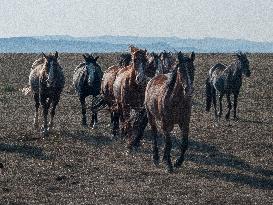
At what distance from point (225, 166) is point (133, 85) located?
11.6ft

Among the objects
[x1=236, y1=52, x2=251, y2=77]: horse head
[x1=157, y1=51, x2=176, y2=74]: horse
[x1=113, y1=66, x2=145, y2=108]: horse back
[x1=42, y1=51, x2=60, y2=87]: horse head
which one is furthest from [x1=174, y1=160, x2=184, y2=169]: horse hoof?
[x1=236, y1=52, x2=251, y2=77]: horse head

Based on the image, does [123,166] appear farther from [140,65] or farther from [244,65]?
[244,65]

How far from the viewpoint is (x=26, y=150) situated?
15789 millimetres

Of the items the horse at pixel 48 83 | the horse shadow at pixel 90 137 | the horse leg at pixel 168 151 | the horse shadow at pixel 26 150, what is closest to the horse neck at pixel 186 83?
the horse leg at pixel 168 151

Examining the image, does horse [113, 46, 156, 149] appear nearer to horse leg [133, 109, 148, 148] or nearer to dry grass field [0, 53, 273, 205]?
horse leg [133, 109, 148, 148]

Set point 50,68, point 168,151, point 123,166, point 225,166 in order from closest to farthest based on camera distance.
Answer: point 168,151, point 123,166, point 225,166, point 50,68

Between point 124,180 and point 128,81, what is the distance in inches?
159

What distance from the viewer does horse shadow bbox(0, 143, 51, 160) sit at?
49.3ft

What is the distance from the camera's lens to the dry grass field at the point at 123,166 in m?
11.4

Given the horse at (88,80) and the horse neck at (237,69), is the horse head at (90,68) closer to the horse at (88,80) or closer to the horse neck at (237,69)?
the horse at (88,80)

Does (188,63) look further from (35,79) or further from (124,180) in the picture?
(35,79)

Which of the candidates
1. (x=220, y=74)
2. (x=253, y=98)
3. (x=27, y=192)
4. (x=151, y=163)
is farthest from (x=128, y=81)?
(x=253, y=98)

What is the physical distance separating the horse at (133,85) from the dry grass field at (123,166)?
1.02m

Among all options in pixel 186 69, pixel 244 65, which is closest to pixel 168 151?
pixel 186 69
